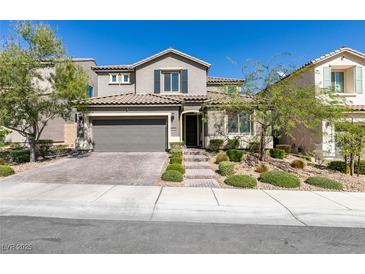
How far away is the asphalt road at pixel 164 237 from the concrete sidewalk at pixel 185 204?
0.39 metres

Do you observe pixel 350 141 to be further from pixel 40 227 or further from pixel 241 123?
pixel 40 227

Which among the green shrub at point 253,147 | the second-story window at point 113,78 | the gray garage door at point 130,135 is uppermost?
the second-story window at point 113,78

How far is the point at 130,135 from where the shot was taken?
1565 centimetres

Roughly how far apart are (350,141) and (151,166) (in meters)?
10.1

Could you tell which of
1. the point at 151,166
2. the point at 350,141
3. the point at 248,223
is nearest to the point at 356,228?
the point at 248,223

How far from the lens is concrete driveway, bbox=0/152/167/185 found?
8.94m

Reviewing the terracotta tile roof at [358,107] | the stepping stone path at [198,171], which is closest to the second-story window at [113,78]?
the stepping stone path at [198,171]

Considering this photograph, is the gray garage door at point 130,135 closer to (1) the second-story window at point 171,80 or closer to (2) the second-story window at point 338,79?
(1) the second-story window at point 171,80

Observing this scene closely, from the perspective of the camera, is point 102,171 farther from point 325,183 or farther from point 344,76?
point 344,76

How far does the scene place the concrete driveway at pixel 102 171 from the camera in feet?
29.3

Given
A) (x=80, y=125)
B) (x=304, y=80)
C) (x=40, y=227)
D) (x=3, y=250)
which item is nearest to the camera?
(x=3, y=250)

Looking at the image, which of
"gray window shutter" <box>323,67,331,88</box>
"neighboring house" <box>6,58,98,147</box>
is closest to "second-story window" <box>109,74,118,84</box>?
"neighboring house" <box>6,58,98,147</box>

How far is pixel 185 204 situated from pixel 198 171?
173 inches

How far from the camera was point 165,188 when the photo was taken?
8016 millimetres
